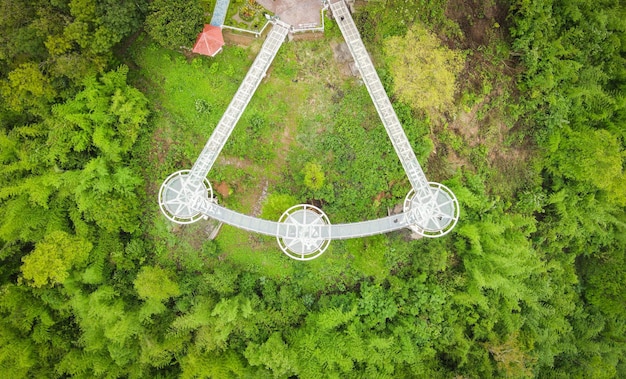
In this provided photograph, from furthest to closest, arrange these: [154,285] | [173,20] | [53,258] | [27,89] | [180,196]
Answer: [180,196], [154,285], [173,20], [53,258], [27,89]

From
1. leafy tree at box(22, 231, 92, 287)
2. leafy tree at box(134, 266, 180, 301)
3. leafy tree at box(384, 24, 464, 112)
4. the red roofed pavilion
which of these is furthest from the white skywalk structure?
leafy tree at box(22, 231, 92, 287)

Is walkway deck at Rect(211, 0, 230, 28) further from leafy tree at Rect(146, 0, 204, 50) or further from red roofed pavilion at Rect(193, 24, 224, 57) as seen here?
leafy tree at Rect(146, 0, 204, 50)

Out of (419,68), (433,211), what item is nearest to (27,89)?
(419,68)

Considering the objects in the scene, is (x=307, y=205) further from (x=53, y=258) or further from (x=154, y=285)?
(x=53, y=258)

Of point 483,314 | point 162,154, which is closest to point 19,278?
point 162,154

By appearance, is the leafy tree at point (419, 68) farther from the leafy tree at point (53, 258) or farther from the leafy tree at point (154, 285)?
the leafy tree at point (53, 258)

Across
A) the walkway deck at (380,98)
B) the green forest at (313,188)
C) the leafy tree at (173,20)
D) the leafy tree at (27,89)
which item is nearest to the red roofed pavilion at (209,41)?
the green forest at (313,188)
